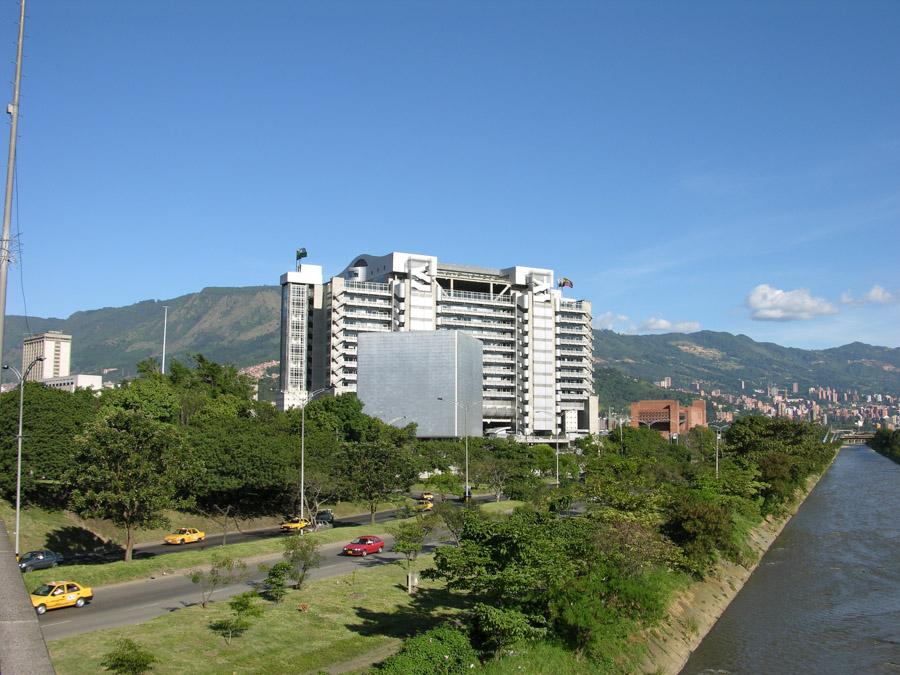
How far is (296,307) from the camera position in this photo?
16838 centimetres

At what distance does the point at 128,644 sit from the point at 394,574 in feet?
70.9

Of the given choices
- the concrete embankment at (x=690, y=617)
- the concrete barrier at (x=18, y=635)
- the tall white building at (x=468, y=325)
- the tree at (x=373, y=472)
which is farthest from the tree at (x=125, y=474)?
the tall white building at (x=468, y=325)

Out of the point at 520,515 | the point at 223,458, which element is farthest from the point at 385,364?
the point at 520,515

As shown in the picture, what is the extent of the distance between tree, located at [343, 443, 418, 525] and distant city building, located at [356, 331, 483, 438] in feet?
233

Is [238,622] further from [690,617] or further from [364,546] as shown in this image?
[690,617]

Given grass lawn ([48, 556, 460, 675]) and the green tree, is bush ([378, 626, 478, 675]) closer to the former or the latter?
grass lawn ([48, 556, 460, 675])

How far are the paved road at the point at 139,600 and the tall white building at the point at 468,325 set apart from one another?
118m

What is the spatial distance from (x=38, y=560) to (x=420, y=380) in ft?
345

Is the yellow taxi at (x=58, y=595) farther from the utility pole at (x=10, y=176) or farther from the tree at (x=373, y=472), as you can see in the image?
the tree at (x=373, y=472)

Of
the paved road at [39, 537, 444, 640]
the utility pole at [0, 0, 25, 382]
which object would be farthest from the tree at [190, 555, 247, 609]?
the utility pole at [0, 0, 25, 382]

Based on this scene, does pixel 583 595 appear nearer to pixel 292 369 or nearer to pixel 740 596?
pixel 740 596

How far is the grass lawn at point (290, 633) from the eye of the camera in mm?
28172

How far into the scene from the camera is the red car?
53.0m

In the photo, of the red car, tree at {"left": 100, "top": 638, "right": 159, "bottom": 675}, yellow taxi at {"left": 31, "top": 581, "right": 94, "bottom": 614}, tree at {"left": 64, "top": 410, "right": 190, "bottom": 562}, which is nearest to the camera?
tree at {"left": 100, "top": 638, "right": 159, "bottom": 675}
